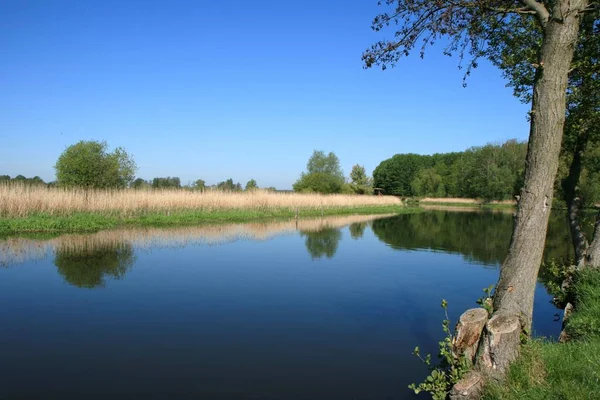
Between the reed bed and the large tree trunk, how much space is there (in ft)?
66.8

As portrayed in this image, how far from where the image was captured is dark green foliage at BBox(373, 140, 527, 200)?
68.5 meters

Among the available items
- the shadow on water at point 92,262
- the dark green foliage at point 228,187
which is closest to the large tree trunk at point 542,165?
the shadow on water at point 92,262

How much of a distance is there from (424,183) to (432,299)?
77.2m

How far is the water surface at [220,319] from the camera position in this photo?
501cm

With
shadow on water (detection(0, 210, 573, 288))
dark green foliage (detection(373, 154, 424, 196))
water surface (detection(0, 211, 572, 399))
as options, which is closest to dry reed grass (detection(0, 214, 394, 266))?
shadow on water (detection(0, 210, 573, 288))

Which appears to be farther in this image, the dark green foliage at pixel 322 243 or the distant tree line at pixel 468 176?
the distant tree line at pixel 468 176

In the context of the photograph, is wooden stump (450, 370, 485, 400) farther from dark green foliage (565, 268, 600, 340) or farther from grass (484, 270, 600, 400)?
dark green foliage (565, 268, 600, 340)

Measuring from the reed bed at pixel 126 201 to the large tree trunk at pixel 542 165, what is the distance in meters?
20.3

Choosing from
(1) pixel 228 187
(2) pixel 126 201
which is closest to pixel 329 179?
(1) pixel 228 187

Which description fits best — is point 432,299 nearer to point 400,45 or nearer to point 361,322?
point 361,322

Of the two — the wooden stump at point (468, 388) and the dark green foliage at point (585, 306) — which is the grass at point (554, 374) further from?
the dark green foliage at point (585, 306)

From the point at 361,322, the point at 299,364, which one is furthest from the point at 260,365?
the point at 361,322

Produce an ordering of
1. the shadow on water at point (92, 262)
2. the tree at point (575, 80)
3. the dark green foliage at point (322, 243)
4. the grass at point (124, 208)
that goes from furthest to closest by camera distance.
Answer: the grass at point (124, 208) → the dark green foliage at point (322, 243) → the shadow on water at point (92, 262) → the tree at point (575, 80)

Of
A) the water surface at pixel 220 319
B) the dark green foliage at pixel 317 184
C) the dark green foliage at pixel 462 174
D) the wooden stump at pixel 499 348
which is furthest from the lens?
the dark green foliage at pixel 462 174
